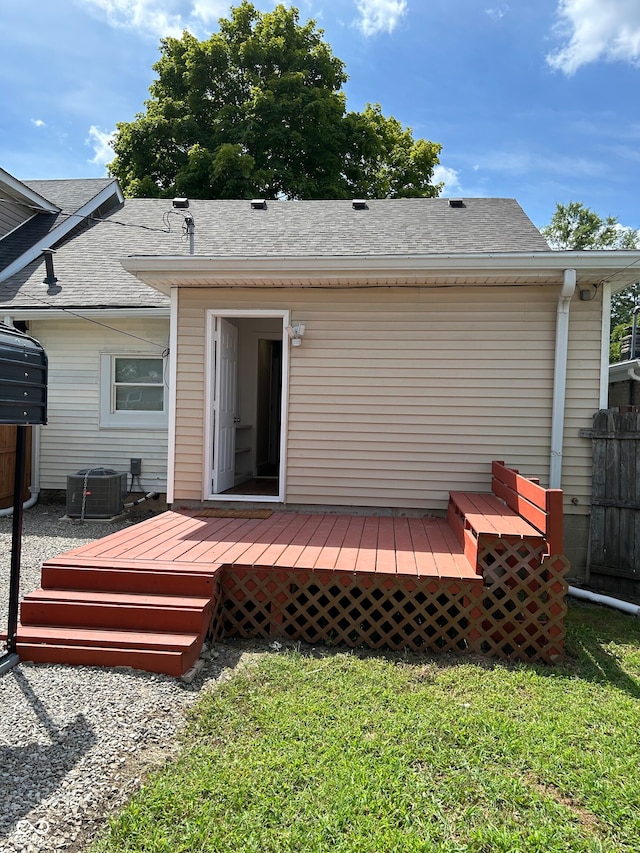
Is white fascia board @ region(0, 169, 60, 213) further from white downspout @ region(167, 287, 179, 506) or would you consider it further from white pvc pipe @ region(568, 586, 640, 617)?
white pvc pipe @ region(568, 586, 640, 617)

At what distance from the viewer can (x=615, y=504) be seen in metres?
5.38

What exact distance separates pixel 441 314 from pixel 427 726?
403cm

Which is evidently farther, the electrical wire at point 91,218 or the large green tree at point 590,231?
the large green tree at point 590,231

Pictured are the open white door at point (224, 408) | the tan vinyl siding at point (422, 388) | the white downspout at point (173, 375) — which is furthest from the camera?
the open white door at point (224, 408)

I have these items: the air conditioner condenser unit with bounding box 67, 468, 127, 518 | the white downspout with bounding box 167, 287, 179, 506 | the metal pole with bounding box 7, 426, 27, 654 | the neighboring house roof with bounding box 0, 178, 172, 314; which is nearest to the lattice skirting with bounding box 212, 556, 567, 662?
the metal pole with bounding box 7, 426, 27, 654

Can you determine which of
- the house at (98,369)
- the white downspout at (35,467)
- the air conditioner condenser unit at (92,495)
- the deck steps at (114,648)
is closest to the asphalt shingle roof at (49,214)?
the house at (98,369)

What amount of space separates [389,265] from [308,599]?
3063 mm

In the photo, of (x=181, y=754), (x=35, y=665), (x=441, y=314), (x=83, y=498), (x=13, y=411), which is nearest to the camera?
(x=181, y=754)

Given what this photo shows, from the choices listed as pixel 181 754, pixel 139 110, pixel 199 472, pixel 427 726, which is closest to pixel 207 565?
pixel 181 754

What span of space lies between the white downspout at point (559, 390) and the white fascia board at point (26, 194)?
9.43m

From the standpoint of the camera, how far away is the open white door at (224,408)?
6.19 metres

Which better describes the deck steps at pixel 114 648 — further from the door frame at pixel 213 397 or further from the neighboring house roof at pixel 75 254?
the neighboring house roof at pixel 75 254

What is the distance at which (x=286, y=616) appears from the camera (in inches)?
151

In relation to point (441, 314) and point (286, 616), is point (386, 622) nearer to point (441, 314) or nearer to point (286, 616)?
point (286, 616)
